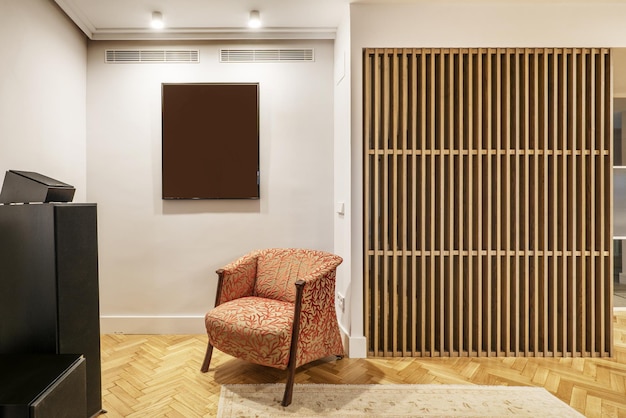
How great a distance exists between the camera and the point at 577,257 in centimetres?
301

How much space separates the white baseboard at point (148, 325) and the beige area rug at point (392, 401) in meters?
1.17

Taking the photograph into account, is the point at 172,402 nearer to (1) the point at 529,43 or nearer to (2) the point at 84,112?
(2) the point at 84,112

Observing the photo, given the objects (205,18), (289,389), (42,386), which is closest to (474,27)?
(205,18)

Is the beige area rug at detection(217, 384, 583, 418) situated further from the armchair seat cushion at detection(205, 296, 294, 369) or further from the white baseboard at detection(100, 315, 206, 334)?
the white baseboard at detection(100, 315, 206, 334)

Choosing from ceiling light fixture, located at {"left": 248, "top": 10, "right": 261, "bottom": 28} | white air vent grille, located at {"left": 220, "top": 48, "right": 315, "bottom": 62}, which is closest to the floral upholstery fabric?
white air vent grille, located at {"left": 220, "top": 48, "right": 315, "bottom": 62}

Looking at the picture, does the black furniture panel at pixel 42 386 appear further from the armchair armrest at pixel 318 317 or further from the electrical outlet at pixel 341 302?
the electrical outlet at pixel 341 302

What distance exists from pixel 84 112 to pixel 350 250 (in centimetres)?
264

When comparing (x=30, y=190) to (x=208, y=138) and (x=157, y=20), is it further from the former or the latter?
(x=157, y=20)

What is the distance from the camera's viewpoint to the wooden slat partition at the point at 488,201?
2957mm

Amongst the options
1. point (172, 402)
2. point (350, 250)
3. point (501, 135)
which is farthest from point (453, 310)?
point (172, 402)

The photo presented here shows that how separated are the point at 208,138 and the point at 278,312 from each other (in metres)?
1.72

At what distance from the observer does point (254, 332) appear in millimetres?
2328

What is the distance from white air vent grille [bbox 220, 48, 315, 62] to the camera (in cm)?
347

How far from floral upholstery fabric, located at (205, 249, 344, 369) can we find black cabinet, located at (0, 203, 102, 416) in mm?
848
